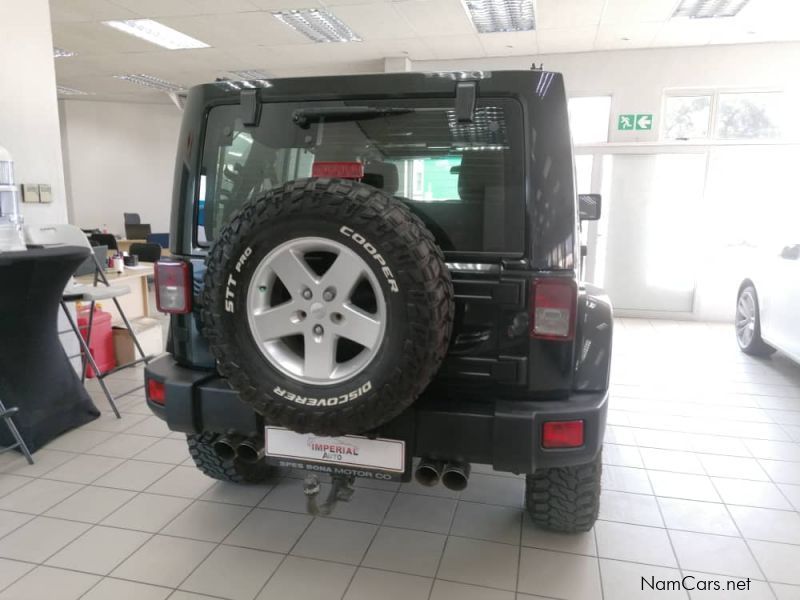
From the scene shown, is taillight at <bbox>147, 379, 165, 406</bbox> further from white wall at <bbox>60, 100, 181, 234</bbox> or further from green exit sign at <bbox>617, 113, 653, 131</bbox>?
white wall at <bbox>60, 100, 181, 234</bbox>

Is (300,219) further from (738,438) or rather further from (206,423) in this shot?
(738,438)

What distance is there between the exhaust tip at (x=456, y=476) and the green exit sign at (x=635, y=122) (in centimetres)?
633

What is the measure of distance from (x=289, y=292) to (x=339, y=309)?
0.57 feet

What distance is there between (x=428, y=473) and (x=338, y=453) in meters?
0.29

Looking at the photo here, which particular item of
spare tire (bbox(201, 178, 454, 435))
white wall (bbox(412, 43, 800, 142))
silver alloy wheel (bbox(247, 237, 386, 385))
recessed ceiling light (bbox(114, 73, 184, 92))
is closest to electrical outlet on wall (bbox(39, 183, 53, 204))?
spare tire (bbox(201, 178, 454, 435))

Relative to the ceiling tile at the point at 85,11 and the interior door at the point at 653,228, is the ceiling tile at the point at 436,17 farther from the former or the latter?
the ceiling tile at the point at 85,11

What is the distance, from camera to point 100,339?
14.4ft

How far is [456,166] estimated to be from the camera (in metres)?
1.86

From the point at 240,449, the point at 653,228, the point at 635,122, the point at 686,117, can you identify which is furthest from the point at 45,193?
the point at 686,117

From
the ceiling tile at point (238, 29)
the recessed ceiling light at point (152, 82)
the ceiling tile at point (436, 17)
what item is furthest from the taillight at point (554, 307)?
the recessed ceiling light at point (152, 82)

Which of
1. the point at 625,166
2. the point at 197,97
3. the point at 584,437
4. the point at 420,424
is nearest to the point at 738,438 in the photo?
the point at 584,437

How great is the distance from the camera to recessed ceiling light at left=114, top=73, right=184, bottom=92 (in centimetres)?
937

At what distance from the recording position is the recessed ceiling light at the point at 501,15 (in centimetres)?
554

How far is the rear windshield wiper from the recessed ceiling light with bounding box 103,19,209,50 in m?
5.44
